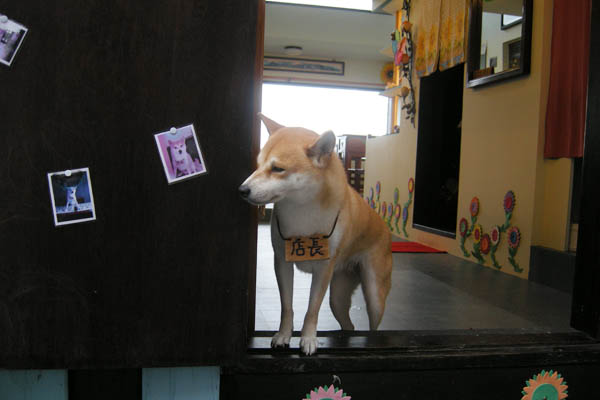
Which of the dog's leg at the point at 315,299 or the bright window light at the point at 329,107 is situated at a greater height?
the bright window light at the point at 329,107

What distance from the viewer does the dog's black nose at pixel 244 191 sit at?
126cm

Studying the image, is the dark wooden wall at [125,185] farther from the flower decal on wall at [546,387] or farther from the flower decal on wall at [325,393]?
the flower decal on wall at [546,387]

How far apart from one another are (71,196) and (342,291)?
Answer: 4.04 feet

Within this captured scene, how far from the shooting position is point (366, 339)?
1638 millimetres

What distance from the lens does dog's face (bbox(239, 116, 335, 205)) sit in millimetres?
1357

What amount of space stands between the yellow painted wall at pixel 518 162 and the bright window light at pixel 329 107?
21.4 feet

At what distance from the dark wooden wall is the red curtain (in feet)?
10.1

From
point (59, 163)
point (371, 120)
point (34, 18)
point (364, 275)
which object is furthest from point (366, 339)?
point (371, 120)

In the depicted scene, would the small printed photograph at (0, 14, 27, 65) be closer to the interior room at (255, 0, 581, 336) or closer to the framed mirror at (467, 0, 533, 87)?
the interior room at (255, 0, 581, 336)

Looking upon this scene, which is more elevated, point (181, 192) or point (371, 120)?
point (371, 120)

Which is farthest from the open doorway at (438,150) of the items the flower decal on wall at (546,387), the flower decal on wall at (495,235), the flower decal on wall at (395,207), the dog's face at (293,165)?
the dog's face at (293,165)

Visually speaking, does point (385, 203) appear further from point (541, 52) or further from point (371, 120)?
point (371, 120)

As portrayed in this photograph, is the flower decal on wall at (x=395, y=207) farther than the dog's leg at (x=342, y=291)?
Yes

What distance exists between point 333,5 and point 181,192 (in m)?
7.54
